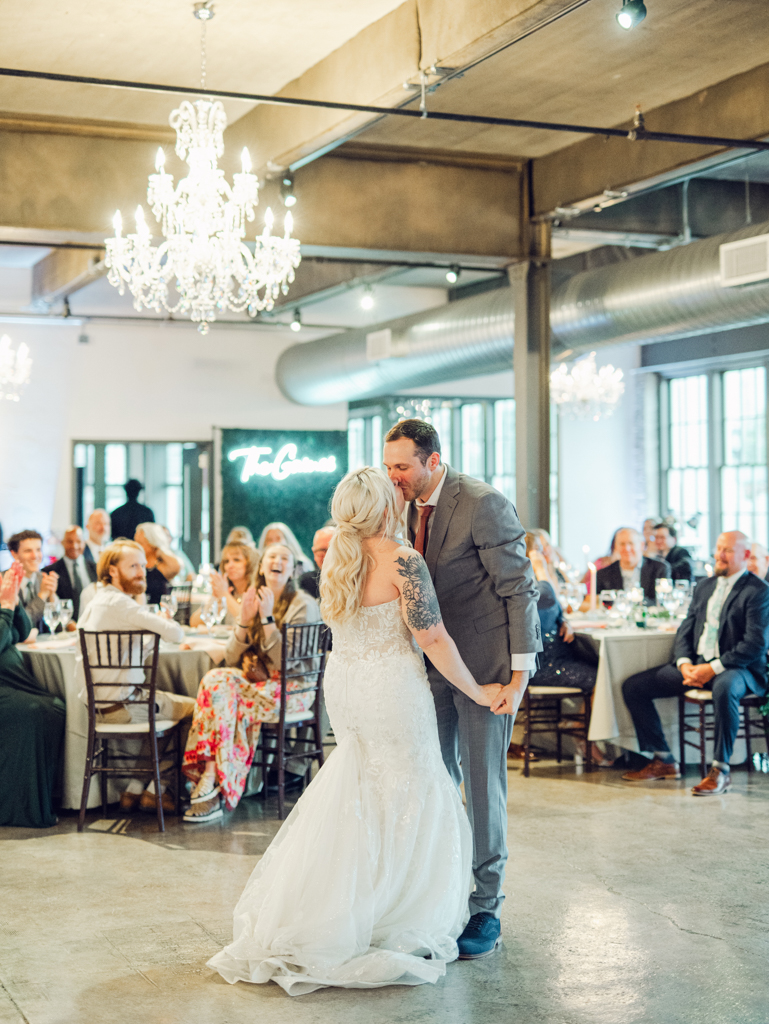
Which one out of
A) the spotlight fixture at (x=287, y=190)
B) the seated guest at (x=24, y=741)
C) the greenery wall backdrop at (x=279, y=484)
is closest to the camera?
the seated guest at (x=24, y=741)

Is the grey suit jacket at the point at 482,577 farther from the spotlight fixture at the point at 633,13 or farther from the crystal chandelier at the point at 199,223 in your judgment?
the crystal chandelier at the point at 199,223

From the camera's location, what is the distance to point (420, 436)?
3.73 metres

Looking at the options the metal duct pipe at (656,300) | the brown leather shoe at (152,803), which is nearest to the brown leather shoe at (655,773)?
the brown leather shoe at (152,803)

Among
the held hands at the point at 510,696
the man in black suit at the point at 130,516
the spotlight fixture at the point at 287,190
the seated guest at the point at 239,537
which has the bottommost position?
the held hands at the point at 510,696

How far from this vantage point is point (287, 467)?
14344 millimetres

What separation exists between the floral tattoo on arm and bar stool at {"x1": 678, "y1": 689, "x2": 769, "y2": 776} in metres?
3.29

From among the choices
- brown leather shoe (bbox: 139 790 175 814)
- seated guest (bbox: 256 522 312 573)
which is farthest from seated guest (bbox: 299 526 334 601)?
brown leather shoe (bbox: 139 790 175 814)

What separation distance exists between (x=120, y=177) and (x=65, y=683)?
144 inches

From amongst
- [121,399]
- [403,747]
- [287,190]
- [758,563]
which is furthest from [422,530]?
[121,399]

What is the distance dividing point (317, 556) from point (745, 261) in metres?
3.53

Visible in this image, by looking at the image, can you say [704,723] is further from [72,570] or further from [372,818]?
[72,570]

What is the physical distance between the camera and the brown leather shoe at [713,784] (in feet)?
19.8

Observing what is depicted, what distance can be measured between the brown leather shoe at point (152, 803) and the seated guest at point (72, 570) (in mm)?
3331

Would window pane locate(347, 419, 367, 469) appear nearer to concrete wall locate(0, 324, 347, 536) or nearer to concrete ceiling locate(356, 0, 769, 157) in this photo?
concrete wall locate(0, 324, 347, 536)
